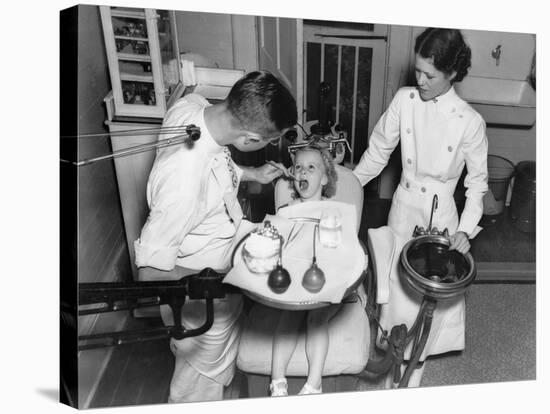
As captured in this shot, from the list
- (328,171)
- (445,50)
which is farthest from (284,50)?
(445,50)

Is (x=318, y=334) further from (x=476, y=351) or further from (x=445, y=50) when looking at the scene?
(x=445, y=50)

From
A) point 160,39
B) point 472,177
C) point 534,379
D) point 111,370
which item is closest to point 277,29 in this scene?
point 160,39

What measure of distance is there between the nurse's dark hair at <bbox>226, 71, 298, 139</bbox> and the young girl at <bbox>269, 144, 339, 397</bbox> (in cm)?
17

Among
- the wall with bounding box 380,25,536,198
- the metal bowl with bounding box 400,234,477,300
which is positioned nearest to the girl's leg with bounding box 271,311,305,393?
the metal bowl with bounding box 400,234,477,300

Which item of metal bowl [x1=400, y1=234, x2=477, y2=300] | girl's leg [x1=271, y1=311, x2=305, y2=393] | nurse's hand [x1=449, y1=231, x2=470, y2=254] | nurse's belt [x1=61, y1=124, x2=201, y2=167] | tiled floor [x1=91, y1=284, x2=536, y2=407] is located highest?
nurse's belt [x1=61, y1=124, x2=201, y2=167]

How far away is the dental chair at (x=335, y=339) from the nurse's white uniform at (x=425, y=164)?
3.7 inches

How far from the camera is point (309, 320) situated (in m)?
2.32

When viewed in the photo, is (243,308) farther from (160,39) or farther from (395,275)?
(160,39)

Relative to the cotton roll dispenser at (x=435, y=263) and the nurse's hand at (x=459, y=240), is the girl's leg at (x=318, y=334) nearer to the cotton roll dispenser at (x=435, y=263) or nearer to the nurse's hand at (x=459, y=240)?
the cotton roll dispenser at (x=435, y=263)

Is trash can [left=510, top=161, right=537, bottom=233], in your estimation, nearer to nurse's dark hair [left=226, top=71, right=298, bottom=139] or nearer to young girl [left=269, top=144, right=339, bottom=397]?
young girl [left=269, top=144, right=339, bottom=397]

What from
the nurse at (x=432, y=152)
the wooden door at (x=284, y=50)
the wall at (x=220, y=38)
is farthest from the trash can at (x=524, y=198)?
the wall at (x=220, y=38)

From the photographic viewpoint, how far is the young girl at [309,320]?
88.7 inches

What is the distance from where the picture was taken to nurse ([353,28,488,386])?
2322 millimetres

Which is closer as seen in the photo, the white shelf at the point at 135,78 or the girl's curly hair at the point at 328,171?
the white shelf at the point at 135,78
